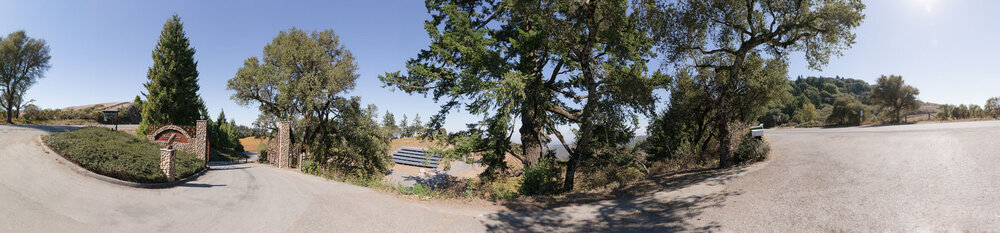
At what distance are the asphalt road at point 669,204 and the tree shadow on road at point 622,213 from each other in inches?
1.2

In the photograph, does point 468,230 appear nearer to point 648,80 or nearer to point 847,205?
point 847,205

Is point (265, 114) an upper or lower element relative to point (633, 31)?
lower

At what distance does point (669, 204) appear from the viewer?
628 centimetres

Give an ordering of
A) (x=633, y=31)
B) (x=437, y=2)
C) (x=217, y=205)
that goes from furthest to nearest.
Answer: (x=437, y=2) < (x=633, y=31) < (x=217, y=205)

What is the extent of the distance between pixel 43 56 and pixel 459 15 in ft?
125

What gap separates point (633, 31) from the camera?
1046cm

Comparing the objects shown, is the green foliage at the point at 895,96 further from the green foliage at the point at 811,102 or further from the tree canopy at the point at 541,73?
the tree canopy at the point at 541,73

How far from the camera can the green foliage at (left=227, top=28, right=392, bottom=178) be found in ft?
63.1

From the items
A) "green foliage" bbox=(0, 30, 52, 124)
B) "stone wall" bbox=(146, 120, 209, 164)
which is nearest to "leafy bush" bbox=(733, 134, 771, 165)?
"stone wall" bbox=(146, 120, 209, 164)

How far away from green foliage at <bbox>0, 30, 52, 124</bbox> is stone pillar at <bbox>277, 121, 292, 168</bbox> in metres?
21.2

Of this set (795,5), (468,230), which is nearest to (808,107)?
(795,5)

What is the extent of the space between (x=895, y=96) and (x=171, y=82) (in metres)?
67.9

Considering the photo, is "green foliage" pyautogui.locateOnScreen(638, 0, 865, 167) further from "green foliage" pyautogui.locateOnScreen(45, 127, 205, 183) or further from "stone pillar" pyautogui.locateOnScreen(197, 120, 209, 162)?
"stone pillar" pyautogui.locateOnScreen(197, 120, 209, 162)

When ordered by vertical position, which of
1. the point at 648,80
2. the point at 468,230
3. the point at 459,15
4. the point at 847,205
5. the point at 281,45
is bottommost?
the point at 468,230
